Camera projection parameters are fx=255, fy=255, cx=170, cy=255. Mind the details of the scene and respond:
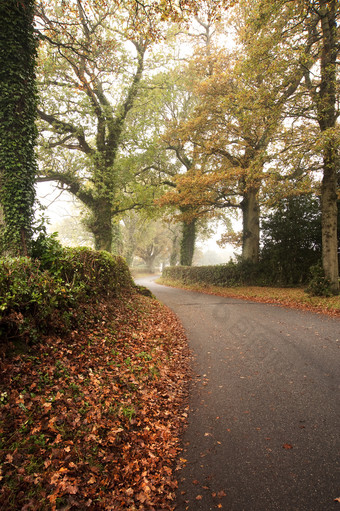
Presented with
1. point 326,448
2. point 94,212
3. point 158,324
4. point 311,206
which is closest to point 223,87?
point 311,206

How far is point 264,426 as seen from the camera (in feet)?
11.2

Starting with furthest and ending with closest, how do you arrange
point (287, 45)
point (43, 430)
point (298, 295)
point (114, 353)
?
point (298, 295)
point (287, 45)
point (114, 353)
point (43, 430)

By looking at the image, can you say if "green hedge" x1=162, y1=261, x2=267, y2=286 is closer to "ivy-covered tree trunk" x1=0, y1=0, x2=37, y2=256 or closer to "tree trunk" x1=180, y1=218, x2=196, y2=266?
"tree trunk" x1=180, y1=218, x2=196, y2=266

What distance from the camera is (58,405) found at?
324cm

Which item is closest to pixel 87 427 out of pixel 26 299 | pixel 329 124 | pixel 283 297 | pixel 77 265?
pixel 26 299

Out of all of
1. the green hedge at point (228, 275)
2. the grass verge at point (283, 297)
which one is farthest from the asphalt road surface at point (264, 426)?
the green hedge at point (228, 275)

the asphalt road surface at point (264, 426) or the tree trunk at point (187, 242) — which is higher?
the tree trunk at point (187, 242)

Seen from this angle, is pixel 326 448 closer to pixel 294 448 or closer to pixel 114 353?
pixel 294 448

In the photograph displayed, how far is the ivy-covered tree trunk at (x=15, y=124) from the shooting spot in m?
6.47

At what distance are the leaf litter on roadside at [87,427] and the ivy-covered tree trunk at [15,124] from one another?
3.40 m

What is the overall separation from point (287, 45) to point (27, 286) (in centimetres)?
1359

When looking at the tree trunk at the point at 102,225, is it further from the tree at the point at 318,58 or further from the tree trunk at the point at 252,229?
the tree at the point at 318,58

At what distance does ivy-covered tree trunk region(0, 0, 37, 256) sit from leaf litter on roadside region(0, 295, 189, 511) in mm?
3395

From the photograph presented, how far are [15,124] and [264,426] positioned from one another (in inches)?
330
